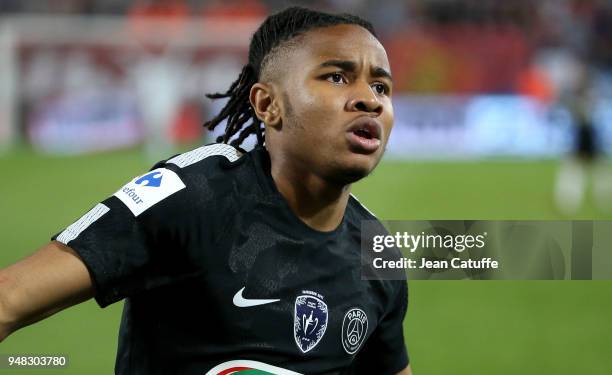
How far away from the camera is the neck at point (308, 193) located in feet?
9.02

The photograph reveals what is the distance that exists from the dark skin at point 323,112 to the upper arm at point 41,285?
0.69 metres

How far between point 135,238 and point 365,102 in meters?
0.71

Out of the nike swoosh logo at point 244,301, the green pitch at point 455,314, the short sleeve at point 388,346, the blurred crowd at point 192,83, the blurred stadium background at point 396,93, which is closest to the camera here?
the nike swoosh logo at point 244,301

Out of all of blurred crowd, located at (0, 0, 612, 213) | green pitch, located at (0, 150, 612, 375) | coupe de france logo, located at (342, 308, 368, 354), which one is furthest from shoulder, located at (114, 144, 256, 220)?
blurred crowd, located at (0, 0, 612, 213)

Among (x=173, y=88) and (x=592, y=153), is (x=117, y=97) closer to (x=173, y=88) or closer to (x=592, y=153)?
(x=173, y=88)

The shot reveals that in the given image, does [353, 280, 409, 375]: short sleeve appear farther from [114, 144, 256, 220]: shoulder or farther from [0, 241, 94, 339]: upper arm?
[0, 241, 94, 339]: upper arm

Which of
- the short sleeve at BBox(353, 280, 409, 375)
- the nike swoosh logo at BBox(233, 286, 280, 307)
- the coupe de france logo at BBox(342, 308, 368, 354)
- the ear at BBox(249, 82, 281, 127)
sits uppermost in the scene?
the ear at BBox(249, 82, 281, 127)

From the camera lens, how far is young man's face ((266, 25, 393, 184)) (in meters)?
2.62

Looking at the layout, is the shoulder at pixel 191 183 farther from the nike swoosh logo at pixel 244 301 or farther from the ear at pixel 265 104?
the nike swoosh logo at pixel 244 301

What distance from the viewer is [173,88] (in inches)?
741

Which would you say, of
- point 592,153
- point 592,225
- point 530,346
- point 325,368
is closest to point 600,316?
point 530,346

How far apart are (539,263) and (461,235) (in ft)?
0.99

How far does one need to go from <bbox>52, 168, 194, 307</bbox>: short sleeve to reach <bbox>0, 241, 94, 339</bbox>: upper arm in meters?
0.03

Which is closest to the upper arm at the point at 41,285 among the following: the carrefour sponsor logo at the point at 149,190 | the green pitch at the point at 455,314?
the carrefour sponsor logo at the point at 149,190
